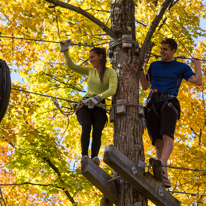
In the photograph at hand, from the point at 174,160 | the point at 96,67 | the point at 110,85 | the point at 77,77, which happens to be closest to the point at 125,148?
the point at 110,85

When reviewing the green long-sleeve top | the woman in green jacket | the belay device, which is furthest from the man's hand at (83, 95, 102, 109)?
the belay device

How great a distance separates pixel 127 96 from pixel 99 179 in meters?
1.27

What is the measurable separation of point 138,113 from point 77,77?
16.0 ft

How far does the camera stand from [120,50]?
16.6 feet

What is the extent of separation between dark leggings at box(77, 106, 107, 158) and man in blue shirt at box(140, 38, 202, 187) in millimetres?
679

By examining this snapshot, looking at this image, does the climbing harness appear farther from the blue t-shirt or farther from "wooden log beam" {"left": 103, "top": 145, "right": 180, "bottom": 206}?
"wooden log beam" {"left": 103, "top": 145, "right": 180, "bottom": 206}

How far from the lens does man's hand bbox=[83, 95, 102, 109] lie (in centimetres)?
431

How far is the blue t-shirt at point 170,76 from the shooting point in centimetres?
465

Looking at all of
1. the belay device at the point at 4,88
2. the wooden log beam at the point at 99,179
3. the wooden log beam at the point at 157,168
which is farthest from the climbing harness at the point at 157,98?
the belay device at the point at 4,88

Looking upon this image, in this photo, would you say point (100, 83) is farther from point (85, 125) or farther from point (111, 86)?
point (85, 125)

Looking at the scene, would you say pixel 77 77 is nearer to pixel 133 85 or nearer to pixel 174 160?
pixel 174 160

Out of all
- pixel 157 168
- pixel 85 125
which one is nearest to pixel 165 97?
pixel 157 168

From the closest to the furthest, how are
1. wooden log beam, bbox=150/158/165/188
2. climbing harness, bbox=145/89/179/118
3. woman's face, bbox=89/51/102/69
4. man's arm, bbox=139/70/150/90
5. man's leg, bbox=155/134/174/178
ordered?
wooden log beam, bbox=150/158/165/188
man's leg, bbox=155/134/174/178
climbing harness, bbox=145/89/179/118
woman's face, bbox=89/51/102/69
man's arm, bbox=139/70/150/90

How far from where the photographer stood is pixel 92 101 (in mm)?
4316
